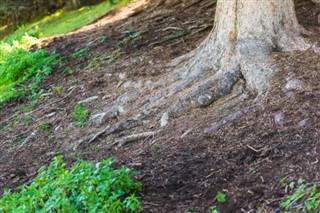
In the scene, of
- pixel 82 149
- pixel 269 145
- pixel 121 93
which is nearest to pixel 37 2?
pixel 121 93

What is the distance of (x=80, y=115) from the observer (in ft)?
24.0

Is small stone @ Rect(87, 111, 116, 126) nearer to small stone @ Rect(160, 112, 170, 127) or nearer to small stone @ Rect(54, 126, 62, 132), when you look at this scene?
small stone @ Rect(54, 126, 62, 132)

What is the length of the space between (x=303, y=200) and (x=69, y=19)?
14.1 metres

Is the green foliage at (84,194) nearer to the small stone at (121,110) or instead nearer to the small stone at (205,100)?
the small stone at (205,100)

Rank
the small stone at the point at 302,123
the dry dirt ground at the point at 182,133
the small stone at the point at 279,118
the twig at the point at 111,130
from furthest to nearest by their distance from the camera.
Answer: the twig at the point at 111,130 → the small stone at the point at 279,118 → the small stone at the point at 302,123 → the dry dirt ground at the point at 182,133

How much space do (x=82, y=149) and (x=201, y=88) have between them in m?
1.59

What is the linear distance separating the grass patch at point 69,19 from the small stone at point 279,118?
945 centimetres

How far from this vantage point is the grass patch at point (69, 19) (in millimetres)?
14416

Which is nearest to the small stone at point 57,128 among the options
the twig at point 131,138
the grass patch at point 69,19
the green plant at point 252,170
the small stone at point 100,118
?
the small stone at point 100,118

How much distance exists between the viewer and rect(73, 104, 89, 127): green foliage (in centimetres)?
715

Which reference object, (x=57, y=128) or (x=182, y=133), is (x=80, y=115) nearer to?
(x=57, y=128)

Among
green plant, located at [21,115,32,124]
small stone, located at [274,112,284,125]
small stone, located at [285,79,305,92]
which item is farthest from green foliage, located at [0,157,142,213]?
green plant, located at [21,115,32,124]

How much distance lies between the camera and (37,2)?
→ 787 inches

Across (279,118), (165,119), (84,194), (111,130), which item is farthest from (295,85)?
(84,194)
